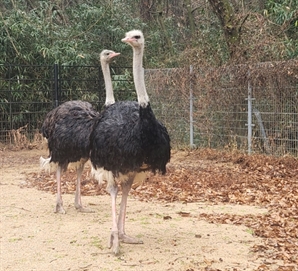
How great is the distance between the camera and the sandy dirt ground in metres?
4.73

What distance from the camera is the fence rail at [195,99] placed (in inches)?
401

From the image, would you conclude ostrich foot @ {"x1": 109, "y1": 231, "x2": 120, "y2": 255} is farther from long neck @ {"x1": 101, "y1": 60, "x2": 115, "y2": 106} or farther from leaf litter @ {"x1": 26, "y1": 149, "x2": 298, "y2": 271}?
long neck @ {"x1": 101, "y1": 60, "x2": 115, "y2": 106}

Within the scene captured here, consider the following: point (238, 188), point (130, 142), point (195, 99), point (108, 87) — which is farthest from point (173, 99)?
point (130, 142)

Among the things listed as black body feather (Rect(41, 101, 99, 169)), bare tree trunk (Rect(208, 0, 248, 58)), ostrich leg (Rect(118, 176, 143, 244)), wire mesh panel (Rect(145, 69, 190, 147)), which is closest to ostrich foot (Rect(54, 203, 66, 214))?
black body feather (Rect(41, 101, 99, 169))

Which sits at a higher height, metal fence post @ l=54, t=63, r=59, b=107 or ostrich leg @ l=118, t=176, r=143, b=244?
metal fence post @ l=54, t=63, r=59, b=107

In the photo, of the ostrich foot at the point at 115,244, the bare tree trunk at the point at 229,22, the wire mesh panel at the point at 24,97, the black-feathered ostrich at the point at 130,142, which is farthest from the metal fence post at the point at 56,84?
the ostrich foot at the point at 115,244

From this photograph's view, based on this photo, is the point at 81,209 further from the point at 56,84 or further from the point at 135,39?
the point at 56,84

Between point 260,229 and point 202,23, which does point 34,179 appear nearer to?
point 260,229

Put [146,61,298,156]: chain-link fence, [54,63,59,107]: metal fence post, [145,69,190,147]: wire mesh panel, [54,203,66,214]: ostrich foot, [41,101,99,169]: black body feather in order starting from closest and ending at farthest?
[41,101,99,169]: black body feather, [54,203,66,214]: ostrich foot, [146,61,298,156]: chain-link fence, [145,69,190,147]: wire mesh panel, [54,63,59,107]: metal fence post

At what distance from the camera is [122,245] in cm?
526

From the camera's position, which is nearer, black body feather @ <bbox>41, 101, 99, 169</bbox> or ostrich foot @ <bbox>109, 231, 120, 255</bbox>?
ostrich foot @ <bbox>109, 231, 120, 255</bbox>

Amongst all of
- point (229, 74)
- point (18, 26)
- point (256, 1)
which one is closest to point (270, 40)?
point (229, 74)

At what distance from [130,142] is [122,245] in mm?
1027

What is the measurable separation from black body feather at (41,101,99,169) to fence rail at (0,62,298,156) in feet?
15.0
